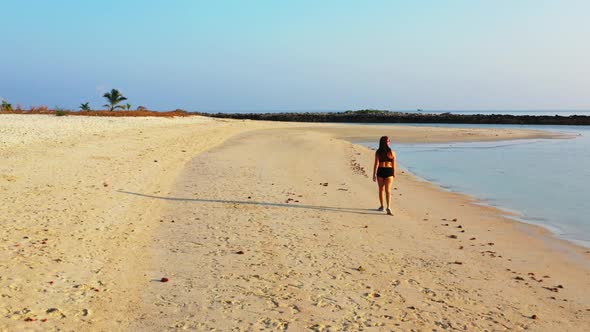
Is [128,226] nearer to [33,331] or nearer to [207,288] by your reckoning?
[207,288]

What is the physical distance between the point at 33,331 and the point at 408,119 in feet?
281

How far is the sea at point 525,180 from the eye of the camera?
11133 millimetres

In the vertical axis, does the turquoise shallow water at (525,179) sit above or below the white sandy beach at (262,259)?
below

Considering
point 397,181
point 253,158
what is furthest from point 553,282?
point 253,158

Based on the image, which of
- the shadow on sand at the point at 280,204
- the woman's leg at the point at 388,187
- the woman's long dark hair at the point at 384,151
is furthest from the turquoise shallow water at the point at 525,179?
the shadow on sand at the point at 280,204

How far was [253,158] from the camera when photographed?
62.2 ft

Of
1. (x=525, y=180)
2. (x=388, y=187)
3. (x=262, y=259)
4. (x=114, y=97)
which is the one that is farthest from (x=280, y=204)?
(x=114, y=97)

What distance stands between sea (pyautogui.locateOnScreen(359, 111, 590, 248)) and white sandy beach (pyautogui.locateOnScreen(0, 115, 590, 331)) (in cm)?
109

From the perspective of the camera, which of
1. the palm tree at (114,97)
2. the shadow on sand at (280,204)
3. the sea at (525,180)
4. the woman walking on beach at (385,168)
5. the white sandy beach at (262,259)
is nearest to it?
the white sandy beach at (262,259)

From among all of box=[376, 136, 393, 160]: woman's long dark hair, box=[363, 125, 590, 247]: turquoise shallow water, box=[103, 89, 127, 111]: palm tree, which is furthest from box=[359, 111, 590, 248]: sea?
box=[103, 89, 127, 111]: palm tree

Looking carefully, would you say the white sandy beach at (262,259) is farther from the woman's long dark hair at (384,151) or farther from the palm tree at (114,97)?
the palm tree at (114,97)

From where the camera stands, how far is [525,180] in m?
17.2

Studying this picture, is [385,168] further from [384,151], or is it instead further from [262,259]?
[262,259]

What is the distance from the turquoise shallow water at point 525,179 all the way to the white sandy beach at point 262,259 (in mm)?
1049
